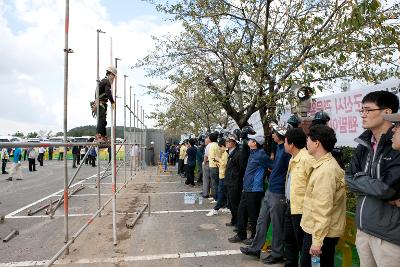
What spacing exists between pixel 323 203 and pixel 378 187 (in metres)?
0.79

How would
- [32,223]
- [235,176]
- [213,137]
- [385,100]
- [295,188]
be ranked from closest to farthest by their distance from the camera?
1. [385,100]
2. [295,188]
3. [235,176]
4. [32,223]
5. [213,137]

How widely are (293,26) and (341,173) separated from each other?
5.27 m

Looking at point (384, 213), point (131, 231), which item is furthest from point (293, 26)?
point (384, 213)

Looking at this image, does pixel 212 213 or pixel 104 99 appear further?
pixel 212 213

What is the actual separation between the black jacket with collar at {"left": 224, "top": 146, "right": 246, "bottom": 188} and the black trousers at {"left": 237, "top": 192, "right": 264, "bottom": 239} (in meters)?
0.80

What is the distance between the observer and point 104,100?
22.9 feet

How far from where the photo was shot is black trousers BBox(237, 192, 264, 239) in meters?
5.82

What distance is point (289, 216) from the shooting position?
168 inches

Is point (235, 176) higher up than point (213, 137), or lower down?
lower down

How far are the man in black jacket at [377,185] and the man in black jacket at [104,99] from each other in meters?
4.62

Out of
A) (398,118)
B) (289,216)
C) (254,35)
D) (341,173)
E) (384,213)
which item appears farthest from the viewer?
(254,35)

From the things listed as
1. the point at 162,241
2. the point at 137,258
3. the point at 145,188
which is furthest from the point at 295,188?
the point at 145,188

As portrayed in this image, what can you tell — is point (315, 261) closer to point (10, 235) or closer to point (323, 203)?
point (323, 203)

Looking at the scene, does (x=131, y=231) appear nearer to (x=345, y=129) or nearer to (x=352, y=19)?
(x=345, y=129)
